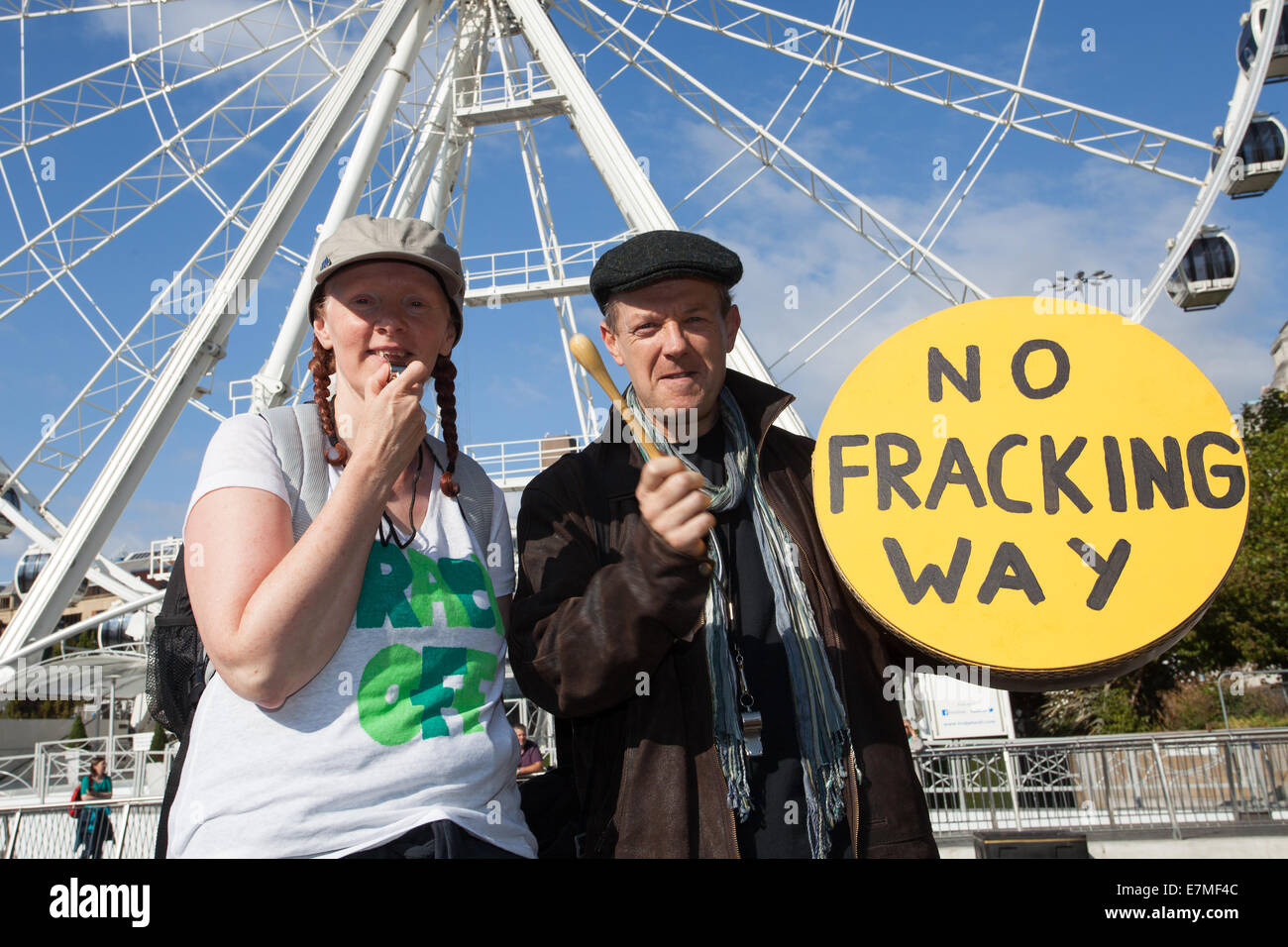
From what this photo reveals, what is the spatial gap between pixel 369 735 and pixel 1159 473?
53.0 inches

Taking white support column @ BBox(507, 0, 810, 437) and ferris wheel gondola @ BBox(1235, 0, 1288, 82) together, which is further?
ferris wheel gondola @ BBox(1235, 0, 1288, 82)

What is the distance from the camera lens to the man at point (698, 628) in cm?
139

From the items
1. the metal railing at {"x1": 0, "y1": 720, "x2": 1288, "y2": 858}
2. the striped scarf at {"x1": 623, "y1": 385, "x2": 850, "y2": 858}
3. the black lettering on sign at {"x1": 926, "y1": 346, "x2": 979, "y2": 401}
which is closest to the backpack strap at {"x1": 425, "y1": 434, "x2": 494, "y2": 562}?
the striped scarf at {"x1": 623, "y1": 385, "x2": 850, "y2": 858}

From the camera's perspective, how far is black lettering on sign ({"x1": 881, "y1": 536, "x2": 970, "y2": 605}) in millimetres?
1529

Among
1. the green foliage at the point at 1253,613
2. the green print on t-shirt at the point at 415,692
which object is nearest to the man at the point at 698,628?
the green print on t-shirt at the point at 415,692

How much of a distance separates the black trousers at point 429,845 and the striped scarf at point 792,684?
1.42ft

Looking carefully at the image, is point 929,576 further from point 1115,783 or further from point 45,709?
point 45,709

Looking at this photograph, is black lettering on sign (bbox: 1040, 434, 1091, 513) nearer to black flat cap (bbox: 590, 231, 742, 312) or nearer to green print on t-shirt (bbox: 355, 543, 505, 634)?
black flat cap (bbox: 590, 231, 742, 312)

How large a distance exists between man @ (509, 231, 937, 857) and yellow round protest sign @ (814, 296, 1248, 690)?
180mm

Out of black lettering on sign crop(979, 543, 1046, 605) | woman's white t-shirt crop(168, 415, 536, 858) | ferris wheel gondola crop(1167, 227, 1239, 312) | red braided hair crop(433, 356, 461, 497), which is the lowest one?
woman's white t-shirt crop(168, 415, 536, 858)

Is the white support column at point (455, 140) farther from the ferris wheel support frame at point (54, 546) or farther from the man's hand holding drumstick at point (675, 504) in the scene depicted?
the man's hand holding drumstick at point (675, 504)

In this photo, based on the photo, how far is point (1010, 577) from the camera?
1528 millimetres

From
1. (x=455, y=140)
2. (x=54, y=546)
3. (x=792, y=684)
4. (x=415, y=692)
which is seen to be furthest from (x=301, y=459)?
(x=54, y=546)
